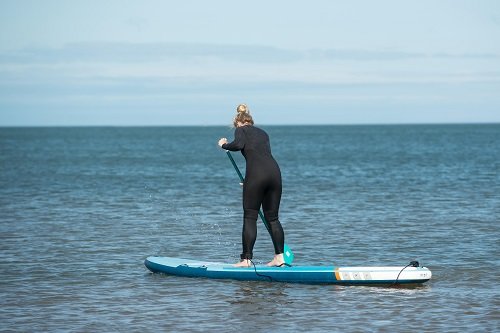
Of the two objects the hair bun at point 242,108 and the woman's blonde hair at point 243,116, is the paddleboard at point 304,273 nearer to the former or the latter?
the woman's blonde hair at point 243,116

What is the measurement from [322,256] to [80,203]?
12043 millimetres

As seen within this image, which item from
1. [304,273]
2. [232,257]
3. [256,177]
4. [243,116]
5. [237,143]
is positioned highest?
[243,116]

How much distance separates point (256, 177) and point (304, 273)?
1224mm

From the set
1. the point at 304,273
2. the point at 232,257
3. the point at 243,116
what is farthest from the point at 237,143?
the point at 232,257

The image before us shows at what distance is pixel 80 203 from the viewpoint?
24.9 m

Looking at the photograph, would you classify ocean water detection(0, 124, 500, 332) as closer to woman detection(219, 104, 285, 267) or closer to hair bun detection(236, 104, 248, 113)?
woman detection(219, 104, 285, 267)

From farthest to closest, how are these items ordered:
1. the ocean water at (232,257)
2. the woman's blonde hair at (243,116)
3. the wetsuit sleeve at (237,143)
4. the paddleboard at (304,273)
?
the woman's blonde hair at (243,116) → the wetsuit sleeve at (237,143) → the paddleboard at (304,273) → the ocean water at (232,257)

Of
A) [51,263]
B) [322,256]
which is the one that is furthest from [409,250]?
[51,263]

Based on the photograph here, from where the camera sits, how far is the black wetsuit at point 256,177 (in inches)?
449

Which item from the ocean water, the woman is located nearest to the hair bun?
the woman

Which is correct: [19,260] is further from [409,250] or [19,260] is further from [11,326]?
[409,250]

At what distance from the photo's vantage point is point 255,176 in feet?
37.4

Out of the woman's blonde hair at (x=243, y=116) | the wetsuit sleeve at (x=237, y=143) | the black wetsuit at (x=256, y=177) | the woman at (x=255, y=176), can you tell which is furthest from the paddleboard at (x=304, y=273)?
the woman's blonde hair at (x=243, y=116)

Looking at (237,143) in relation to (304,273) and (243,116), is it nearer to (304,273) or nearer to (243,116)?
(243,116)
